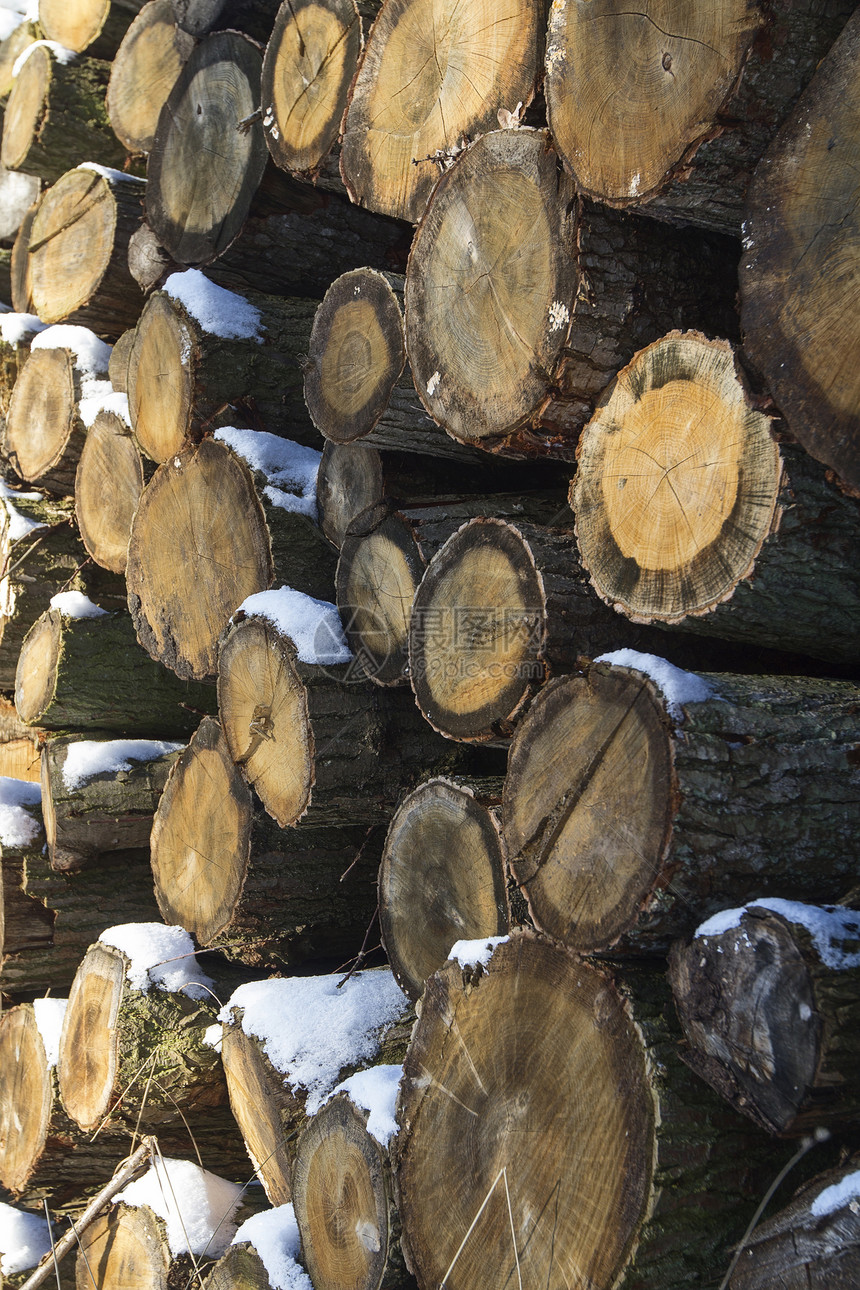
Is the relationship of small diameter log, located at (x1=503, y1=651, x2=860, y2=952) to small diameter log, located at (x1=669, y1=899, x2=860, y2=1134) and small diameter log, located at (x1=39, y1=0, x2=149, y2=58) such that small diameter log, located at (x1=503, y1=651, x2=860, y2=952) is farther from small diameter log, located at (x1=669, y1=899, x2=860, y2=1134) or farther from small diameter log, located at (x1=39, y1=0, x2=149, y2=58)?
small diameter log, located at (x1=39, y1=0, x2=149, y2=58)

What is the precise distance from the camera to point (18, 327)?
14.2 feet

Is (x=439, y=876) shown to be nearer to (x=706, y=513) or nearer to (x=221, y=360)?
(x=706, y=513)

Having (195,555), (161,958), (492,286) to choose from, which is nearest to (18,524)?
(195,555)

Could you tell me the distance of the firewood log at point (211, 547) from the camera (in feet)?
8.86

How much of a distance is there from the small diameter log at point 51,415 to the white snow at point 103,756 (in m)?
1.18

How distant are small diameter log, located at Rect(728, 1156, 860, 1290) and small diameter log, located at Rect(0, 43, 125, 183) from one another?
14.8ft

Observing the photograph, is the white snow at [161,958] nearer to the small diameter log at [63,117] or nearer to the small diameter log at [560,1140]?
the small diameter log at [560,1140]

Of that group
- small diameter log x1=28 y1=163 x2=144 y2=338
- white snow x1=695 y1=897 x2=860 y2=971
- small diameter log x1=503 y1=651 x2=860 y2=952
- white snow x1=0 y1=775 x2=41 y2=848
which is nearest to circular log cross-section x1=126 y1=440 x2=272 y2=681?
white snow x1=0 y1=775 x2=41 y2=848

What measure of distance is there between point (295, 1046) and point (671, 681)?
1.42m

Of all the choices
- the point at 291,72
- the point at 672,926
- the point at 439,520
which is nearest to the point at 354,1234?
the point at 672,926

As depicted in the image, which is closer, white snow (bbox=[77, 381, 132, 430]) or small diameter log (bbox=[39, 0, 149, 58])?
white snow (bbox=[77, 381, 132, 430])

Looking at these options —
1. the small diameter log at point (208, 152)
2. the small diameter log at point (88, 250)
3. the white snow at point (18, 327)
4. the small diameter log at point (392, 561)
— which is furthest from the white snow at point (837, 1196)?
the white snow at point (18, 327)

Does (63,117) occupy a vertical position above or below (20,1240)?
above

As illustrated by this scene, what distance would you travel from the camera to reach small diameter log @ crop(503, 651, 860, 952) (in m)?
1.45
